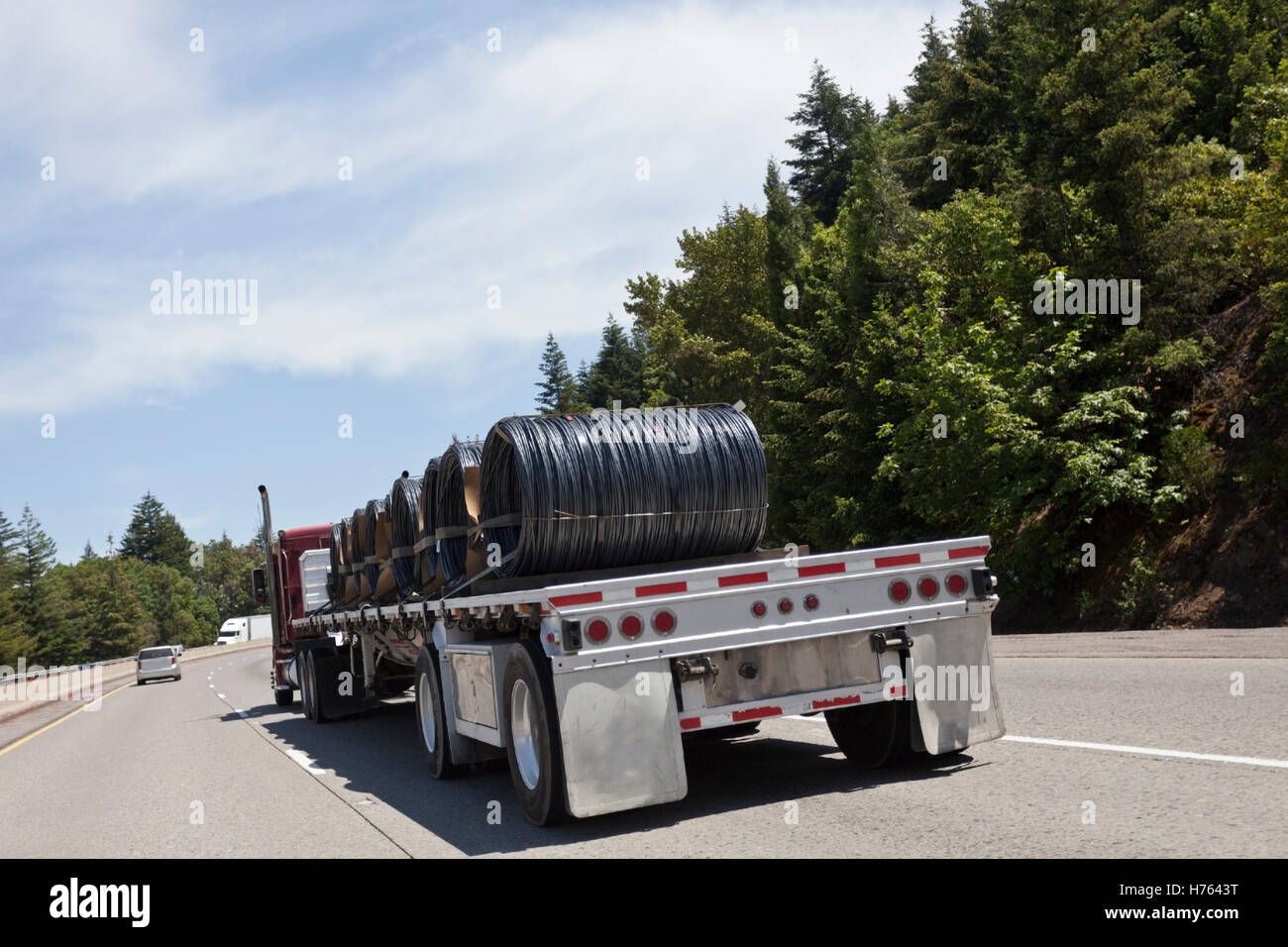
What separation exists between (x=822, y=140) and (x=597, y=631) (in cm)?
6935

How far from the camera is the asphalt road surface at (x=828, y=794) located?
6.07 metres

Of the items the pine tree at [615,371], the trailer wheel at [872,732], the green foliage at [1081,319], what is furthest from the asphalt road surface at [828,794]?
the pine tree at [615,371]

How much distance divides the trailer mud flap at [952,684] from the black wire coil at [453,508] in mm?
4023

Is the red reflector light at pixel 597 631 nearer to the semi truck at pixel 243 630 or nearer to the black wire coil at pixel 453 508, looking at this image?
the black wire coil at pixel 453 508

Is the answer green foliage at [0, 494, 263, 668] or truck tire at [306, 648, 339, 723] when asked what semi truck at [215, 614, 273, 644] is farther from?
truck tire at [306, 648, 339, 723]

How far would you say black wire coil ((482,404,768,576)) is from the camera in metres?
8.41

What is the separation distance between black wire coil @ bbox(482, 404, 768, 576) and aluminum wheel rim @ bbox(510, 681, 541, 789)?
1154 millimetres

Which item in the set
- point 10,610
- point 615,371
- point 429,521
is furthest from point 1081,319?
point 10,610

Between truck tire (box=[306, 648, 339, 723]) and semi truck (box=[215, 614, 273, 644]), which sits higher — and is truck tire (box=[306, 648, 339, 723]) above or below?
above

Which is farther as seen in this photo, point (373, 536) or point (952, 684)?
point (373, 536)

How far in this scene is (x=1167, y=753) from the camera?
7586 mm

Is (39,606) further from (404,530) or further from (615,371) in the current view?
(404,530)

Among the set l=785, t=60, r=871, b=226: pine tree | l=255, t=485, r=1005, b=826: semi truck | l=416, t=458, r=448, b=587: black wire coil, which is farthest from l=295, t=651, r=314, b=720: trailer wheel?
l=785, t=60, r=871, b=226: pine tree
